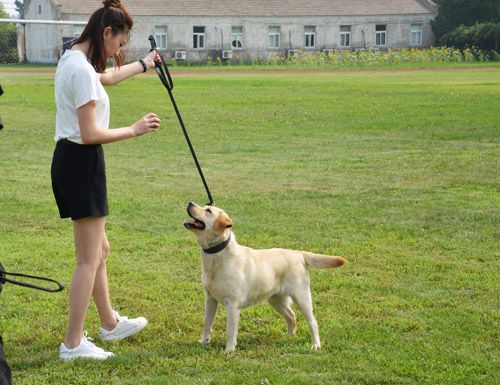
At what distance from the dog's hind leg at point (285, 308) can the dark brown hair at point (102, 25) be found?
2.00 metres

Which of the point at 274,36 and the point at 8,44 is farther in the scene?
the point at 274,36

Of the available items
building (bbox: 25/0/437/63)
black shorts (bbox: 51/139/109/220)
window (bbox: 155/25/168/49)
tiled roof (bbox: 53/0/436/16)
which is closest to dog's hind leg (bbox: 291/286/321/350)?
black shorts (bbox: 51/139/109/220)

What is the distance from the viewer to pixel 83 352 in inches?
199

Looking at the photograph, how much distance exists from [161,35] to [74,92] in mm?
59050

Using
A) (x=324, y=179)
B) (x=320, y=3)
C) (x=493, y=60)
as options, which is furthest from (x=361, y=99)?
(x=320, y=3)

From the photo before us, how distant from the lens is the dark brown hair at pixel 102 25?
469 centimetres

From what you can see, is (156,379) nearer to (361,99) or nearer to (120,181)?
(120,181)

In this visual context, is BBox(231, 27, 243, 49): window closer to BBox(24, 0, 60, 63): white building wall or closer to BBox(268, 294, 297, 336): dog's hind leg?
BBox(24, 0, 60, 63): white building wall

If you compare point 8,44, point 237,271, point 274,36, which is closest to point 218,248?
point 237,271

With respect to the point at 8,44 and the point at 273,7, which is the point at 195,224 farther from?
the point at 273,7

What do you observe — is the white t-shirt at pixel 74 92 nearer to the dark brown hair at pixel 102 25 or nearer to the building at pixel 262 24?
the dark brown hair at pixel 102 25

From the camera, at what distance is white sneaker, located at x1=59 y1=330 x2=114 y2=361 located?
5031 mm

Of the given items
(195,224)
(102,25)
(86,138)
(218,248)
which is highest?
(102,25)

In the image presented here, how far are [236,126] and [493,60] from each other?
1555 inches
